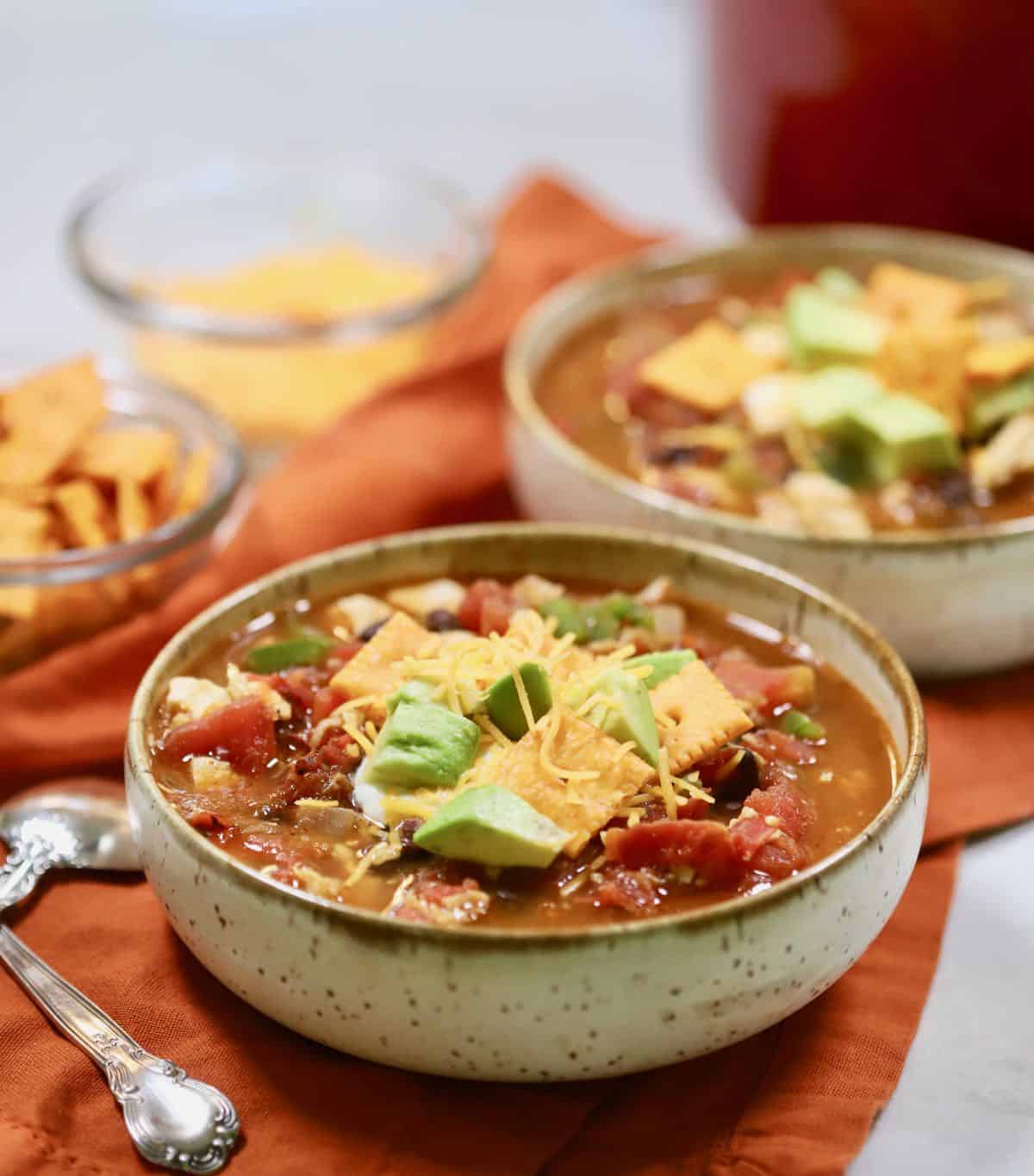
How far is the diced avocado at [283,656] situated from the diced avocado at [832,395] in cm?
110

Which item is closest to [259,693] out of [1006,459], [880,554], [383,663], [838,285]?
[383,663]

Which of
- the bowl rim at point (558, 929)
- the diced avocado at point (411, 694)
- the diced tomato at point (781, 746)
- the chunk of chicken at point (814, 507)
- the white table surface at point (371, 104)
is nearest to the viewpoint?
the bowl rim at point (558, 929)

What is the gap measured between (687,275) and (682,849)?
1997mm

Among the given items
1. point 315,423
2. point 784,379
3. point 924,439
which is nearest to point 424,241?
point 315,423

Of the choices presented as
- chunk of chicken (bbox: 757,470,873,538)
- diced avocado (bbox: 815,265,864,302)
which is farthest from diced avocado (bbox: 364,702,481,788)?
diced avocado (bbox: 815,265,864,302)

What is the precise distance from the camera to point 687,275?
3633 millimetres

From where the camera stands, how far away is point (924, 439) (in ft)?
9.50

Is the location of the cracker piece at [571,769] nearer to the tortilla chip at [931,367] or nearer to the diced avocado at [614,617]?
the diced avocado at [614,617]

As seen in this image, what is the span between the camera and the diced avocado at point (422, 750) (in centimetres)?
198

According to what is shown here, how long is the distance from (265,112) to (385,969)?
413 cm

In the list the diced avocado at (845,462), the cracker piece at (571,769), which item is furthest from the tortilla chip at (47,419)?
the diced avocado at (845,462)

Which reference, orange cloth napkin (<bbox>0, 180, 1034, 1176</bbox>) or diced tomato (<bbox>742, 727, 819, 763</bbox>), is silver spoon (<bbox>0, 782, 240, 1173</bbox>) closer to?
orange cloth napkin (<bbox>0, 180, 1034, 1176</bbox>)

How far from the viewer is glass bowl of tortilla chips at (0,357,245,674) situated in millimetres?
2699

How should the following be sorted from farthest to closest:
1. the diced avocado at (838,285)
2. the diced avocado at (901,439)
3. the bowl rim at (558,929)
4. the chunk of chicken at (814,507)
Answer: the diced avocado at (838,285)
the diced avocado at (901,439)
the chunk of chicken at (814,507)
the bowl rim at (558,929)
